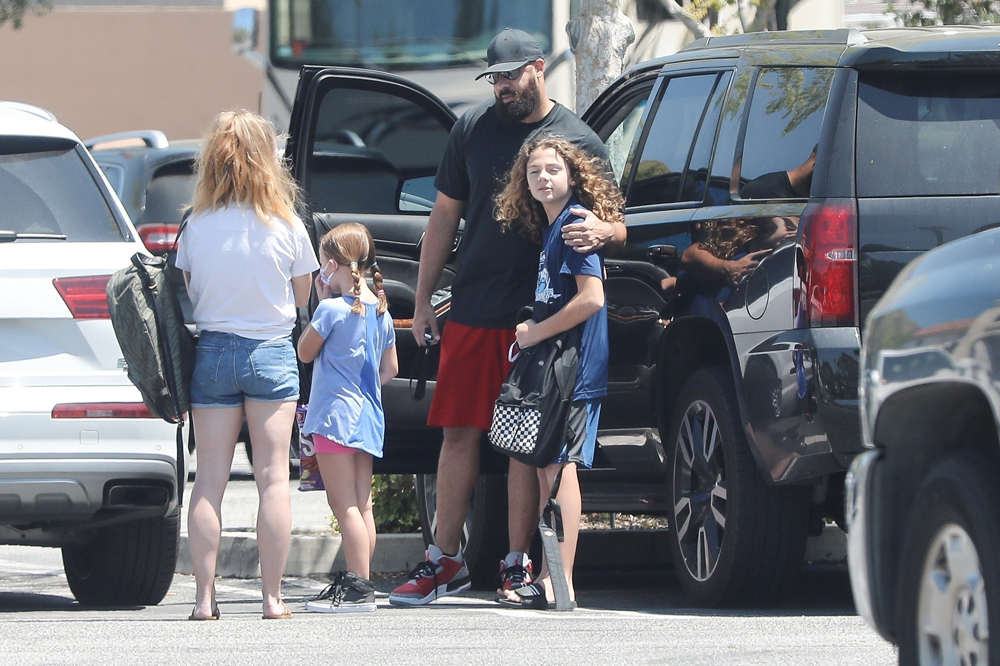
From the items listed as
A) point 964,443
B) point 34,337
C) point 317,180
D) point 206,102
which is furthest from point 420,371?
point 206,102

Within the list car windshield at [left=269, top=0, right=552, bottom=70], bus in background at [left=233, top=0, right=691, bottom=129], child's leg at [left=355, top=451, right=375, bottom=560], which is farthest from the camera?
car windshield at [left=269, top=0, right=552, bottom=70]

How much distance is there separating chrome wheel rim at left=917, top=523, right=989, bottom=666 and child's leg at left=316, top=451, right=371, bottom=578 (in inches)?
120

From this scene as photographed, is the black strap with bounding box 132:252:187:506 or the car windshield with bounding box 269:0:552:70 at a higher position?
the car windshield with bounding box 269:0:552:70

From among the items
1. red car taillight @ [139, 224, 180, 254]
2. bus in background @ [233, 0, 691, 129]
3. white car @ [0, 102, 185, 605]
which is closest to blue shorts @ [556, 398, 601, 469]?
white car @ [0, 102, 185, 605]

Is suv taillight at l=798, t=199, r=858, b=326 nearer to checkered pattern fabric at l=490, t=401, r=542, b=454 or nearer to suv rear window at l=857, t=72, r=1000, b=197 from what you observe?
suv rear window at l=857, t=72, r=1000, b=197

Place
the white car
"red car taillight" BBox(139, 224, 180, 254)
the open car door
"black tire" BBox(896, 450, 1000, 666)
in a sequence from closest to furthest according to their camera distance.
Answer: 1. "black tire" BBox(896, 450, 1000, 666)
2. the white car
3. the open car door
4. "red car taillight" BBox(139, 224, 180, 254)

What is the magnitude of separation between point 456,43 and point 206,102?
20.7 metres

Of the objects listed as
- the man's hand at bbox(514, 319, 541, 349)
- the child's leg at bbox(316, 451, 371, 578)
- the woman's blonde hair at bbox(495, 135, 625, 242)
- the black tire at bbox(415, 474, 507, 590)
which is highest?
the woman's blonde hair at bbox(495, 135, 625, 242)

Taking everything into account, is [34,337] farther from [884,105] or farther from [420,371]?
[884,105]

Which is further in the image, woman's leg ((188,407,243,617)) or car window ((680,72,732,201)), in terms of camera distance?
car window ((680,72,732,201))

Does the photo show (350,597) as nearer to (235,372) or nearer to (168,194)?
(235,372)

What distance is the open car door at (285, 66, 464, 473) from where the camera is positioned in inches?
247

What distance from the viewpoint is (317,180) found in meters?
6.46

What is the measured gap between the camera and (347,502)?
229 inches
